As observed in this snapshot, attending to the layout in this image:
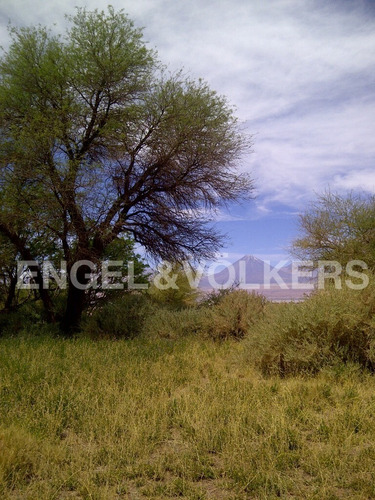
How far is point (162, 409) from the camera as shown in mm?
5234

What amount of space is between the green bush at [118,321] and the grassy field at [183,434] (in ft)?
17.1

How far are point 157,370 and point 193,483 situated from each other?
3.66 m

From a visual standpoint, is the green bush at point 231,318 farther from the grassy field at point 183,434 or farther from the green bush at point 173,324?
the grassy field at point 183,434

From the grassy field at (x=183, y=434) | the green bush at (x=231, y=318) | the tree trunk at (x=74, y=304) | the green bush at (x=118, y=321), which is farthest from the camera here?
the tree trunk at (x=74, y=304)

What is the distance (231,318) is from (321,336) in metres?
4.23

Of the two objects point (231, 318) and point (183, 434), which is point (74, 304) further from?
point (183, 434)

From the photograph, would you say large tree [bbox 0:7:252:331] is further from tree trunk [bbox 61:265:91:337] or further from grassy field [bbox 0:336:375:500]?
grassy field [bbox 0:336:375:500]

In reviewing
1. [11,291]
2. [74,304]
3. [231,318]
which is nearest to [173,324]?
[231,318]

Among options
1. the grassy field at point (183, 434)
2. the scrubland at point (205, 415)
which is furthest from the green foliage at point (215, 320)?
the grassy field at point (183, 434)

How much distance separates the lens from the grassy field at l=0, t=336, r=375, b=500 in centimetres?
362

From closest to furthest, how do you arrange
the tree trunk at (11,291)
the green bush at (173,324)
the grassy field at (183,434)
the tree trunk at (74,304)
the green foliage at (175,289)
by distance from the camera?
A: the grassy field at (183,434)
the green bush at (173,324)
the tree trunk at (74,304)
the tree trunk at (11,291)
the green foliage at (175,289)

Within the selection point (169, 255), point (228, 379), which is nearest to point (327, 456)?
point (228, 379)

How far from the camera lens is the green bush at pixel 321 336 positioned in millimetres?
6914

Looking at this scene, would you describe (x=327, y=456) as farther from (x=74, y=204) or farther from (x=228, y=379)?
(x=74, y=204)
